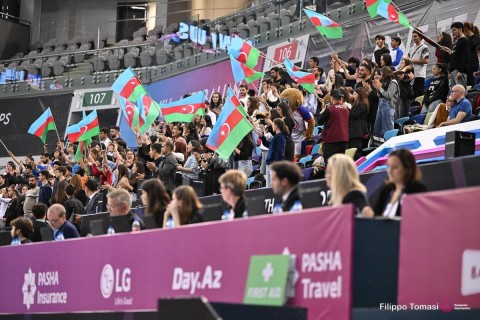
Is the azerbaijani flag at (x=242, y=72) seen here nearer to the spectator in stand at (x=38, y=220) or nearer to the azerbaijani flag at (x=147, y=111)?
the azerbaijani flag at (x=147, y=111)

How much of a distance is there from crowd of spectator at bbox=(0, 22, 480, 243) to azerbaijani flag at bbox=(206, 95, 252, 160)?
1.30ft

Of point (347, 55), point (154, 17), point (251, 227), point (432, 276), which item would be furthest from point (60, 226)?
point (154, 17)

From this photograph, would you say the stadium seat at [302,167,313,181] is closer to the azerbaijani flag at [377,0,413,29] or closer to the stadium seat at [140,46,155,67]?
the azerbaijani flag at [377,0,413,29]

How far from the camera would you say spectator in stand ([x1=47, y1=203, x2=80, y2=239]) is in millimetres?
11617

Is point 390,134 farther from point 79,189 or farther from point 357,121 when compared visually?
point 79,189

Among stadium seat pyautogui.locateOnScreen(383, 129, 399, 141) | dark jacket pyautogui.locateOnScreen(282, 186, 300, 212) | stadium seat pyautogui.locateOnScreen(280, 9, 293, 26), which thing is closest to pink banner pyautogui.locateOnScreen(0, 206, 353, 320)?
dark jacket pyautogui.locateOnScreen(282, 186, 300, 212)

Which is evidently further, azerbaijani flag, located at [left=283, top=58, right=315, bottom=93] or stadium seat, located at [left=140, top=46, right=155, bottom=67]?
stadium seat, located at [left=140, top=46, right=155, bottom=67]

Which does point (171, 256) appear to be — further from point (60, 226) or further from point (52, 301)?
point (60, 226)

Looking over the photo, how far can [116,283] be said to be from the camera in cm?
930

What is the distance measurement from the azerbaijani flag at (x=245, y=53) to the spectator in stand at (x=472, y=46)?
4614 mm

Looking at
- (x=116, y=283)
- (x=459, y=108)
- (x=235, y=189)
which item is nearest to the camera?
(x=235, y=189)

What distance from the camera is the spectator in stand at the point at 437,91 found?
15.3 meters

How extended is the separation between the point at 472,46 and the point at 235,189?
7.87 m

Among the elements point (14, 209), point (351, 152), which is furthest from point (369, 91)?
point (14, 209)
